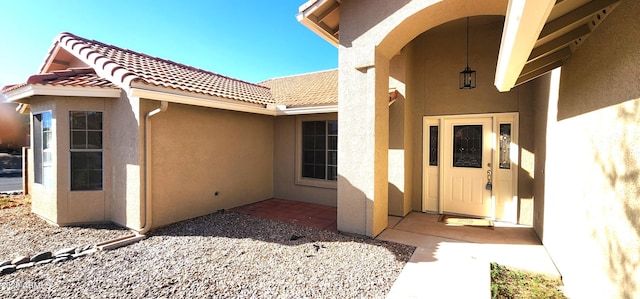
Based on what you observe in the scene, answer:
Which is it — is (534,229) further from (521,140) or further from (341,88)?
(341,88)

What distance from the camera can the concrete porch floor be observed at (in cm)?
410

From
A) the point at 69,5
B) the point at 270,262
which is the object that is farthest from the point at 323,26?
the point at 69,5

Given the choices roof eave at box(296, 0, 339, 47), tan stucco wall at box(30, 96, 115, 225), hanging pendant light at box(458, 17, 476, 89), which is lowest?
tan stucco wall at box(30, 96, 115, 225)

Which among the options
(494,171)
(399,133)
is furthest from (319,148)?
(494,171)

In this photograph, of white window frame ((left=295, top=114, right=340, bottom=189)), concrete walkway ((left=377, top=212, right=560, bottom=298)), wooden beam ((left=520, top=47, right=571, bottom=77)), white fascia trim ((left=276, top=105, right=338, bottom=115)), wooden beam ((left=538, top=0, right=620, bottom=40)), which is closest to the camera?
wooden beam ((left=538, top=0, right=620, bottom=40))

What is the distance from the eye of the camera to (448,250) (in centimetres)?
546

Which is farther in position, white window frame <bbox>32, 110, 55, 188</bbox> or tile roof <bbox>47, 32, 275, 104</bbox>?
white window frame <bbox>32, 110, 55, 188</bbox>

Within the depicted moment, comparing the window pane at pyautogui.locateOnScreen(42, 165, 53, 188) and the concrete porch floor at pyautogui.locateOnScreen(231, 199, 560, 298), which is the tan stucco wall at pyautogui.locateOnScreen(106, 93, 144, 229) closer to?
the window pane at pyautogui.locateOnScreen(42, 165, 53, 188)

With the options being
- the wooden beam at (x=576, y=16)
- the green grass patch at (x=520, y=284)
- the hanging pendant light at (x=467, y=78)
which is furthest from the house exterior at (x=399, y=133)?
the green grass patch at (x=520, y=284)

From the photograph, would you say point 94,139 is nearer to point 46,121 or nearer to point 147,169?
point 46,121

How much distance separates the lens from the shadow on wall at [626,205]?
2.42 metres

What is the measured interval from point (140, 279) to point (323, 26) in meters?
6.40

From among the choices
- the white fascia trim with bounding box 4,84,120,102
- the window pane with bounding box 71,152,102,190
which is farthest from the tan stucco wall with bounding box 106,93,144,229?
the window pane with bounding box 71,152,102,190

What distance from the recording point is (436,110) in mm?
8094
